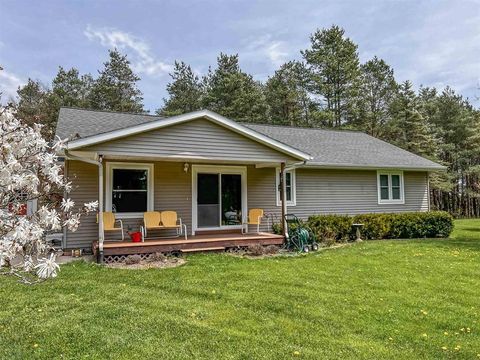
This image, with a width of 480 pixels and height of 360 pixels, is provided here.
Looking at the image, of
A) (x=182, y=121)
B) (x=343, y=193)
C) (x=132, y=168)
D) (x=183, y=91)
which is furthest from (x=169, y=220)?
(x=183, y=91)

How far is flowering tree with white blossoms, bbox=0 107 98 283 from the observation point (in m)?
2.61

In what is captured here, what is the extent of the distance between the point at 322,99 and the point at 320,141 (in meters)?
15.6

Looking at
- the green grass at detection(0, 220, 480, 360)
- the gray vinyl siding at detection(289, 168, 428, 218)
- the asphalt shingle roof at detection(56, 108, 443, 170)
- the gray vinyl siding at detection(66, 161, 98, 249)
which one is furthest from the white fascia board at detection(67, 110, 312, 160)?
the gray vinyl siding at detection(289, 168, 428, 218)

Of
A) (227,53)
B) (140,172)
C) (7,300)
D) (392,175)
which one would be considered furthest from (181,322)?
(227,53)

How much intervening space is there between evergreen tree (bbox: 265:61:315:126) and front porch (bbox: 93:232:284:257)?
22.0 metres

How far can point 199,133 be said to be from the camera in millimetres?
9453

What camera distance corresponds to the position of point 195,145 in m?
9.39

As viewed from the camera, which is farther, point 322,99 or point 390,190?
point 322,99

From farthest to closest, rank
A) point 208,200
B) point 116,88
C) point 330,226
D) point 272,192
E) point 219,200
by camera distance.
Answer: point 116,88 → point 272,192 → point 330,226 → point 219,200 → point 208,200

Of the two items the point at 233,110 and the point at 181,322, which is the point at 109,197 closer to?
the point at 181,322

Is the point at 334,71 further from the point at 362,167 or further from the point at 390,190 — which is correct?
the point at 362,167

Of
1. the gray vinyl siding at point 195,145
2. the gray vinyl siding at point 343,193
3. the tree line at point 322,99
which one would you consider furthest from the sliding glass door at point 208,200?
Answer: the tree line at point 322,99

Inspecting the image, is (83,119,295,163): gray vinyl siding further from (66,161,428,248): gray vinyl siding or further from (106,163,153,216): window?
(106,163,153,216): window

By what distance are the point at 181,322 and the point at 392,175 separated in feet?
40.9
